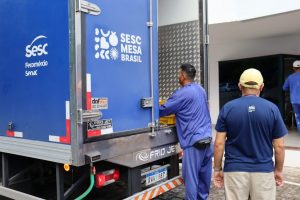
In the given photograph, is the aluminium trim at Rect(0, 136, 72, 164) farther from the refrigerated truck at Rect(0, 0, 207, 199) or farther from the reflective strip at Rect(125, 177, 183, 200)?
the reflective strip at Rect(125, 177, 183, 200)

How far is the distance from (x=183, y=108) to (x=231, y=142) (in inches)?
41.2

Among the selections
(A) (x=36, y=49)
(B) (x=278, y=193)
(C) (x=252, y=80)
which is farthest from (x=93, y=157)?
(B) (x=278, y=193)

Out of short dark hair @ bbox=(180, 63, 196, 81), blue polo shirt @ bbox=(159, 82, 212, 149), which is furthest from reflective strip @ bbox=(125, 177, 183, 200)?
short dark hair @ bbox=(180, 63, 196, 81)

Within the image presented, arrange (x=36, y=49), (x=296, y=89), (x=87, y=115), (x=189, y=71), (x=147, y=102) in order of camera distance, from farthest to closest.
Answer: (x=296, y=89), (x=189, y=71), (x=147, y=102), (x=36, y=49), (x=87, y=115)

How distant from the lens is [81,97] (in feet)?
9.50

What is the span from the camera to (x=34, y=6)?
3262 millimetres

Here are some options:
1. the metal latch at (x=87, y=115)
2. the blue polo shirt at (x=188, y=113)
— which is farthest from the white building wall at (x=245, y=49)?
the metal latch at (x=87, y=115)

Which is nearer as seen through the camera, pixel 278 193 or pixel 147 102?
pixel 147 102

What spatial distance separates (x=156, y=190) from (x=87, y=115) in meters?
1.30

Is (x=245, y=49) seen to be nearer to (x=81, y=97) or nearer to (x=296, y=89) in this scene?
(x=296, y=89)

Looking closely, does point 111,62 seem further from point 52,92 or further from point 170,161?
point 170,161

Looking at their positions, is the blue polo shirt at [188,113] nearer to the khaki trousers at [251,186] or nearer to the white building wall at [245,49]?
the khaki trousers at [251,186]

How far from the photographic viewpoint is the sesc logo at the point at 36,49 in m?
3.16

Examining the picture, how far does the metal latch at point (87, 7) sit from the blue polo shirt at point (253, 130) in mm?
1413
